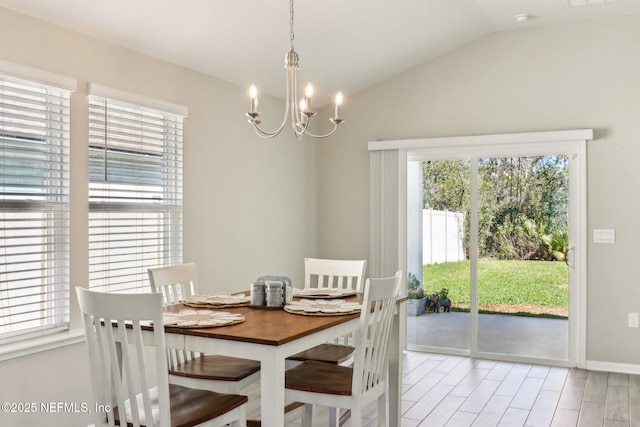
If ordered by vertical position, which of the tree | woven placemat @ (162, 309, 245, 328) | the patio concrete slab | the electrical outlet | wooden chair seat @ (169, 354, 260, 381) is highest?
the tree

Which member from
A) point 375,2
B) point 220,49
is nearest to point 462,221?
point 375,2

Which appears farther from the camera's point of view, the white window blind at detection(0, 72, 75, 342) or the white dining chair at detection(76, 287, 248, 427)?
the white window blind at detection(0, 72, 75, 342)

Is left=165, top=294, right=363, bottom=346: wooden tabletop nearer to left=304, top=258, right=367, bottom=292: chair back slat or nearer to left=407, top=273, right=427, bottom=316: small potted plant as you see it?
left=304, top=258, right=367, bottom=292: chair back slat

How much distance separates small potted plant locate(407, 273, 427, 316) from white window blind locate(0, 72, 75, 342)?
3.19 metres

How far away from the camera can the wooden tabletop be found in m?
2.30

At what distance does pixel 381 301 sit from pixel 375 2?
7.48 feet

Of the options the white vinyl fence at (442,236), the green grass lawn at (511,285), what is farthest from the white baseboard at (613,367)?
the white vinyl fence at (442,236)

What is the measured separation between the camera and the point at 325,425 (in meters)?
3.54

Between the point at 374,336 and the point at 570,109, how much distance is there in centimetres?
327

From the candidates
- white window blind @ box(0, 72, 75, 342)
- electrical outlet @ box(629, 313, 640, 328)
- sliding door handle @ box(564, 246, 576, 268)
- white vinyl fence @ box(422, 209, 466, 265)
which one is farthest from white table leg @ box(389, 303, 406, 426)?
electrical outlet @ box(629, 313, 640, 328)

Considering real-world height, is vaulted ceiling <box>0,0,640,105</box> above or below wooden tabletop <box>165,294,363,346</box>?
above

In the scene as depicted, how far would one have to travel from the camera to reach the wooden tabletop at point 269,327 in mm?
2297

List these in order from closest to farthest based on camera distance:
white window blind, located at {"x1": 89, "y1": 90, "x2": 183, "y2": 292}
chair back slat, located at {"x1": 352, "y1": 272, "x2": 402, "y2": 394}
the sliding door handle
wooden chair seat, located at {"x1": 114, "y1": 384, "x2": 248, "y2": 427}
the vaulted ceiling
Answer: wooden chair seat, located at {"x1": 114, "y1": 384, "x2": 248, "y2": 427}, chair back slat, located at {"x1": 352, "y1": 272, "x2": 402, "y2": 394}, the vaulted ceiling, white window blind, located at {"x1": 89, "y1": 90, "x2": 183, "y2": 292}, the sliding door handle

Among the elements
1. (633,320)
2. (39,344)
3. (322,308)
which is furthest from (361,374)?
(633,320)
